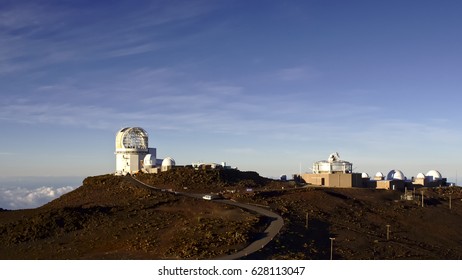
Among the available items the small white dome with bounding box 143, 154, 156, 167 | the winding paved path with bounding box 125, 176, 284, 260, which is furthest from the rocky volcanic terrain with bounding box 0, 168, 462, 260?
the small white dome with bounding box 143, 154, 156, 167

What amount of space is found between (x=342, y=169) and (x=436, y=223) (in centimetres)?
2522

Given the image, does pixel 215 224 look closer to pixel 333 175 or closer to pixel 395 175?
pixel 333 175

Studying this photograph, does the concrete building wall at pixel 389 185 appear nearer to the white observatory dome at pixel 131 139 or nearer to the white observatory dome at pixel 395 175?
the white observatory dome at pixel 395 175

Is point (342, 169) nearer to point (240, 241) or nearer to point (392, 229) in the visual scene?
point (392, 229)

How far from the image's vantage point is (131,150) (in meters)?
85.7

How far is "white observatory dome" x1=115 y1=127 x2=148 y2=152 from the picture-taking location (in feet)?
282

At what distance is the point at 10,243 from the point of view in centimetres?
4381

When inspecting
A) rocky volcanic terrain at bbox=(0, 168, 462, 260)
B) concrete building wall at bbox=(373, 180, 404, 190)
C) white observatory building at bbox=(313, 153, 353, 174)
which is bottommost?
rocky volcanic terrain at bbox=(0, 168, 462, 260)

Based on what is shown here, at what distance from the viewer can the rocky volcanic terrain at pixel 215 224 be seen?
1516 inches

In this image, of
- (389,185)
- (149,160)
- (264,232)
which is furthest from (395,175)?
(264,232)

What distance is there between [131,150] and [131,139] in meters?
2.36

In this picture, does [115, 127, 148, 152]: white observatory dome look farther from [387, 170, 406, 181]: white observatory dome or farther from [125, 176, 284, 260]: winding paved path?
[387, 170, 406, 181]: white observatory dome

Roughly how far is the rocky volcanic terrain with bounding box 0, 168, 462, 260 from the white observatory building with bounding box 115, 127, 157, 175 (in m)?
12.4

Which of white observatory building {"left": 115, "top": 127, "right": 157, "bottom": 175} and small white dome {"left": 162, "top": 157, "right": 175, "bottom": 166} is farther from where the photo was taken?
white observatory building {"left": 115, "top": 127, "right": 157, "bottom": 175}
